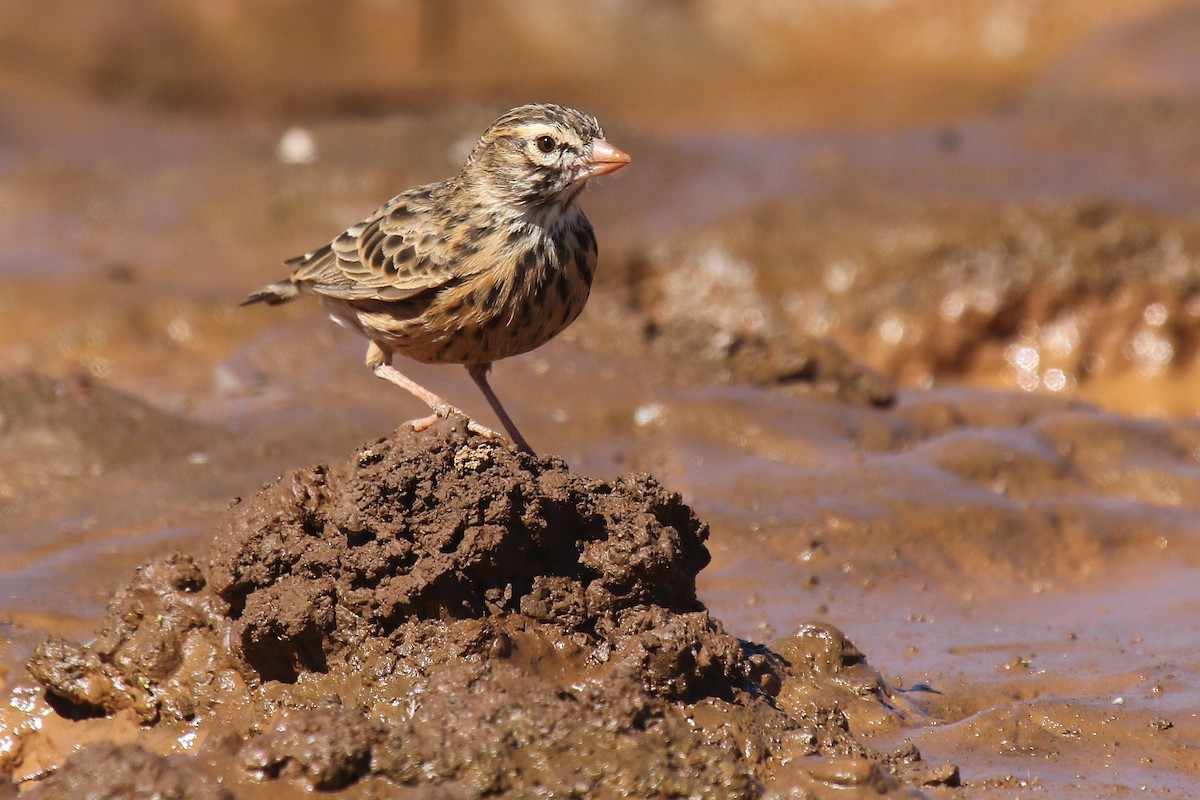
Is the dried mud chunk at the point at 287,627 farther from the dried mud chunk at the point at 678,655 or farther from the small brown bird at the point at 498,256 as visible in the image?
the small brown bird at the point at 498,256

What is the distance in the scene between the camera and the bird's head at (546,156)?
554cm

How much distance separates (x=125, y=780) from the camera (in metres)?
3.68

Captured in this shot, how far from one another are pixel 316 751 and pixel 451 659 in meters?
0.48

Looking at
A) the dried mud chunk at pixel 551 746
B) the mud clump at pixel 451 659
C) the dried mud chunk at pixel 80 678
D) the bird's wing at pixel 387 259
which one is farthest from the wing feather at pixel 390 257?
the dried mud chunk at pixel 551 746

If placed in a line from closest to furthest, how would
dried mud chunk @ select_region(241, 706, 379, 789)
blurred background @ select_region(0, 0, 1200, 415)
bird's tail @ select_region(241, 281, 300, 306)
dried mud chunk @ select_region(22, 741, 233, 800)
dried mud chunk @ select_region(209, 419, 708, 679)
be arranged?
dried mud chunk @ select_region(22, 741, 233, 800) → dried mud chunk @ select_region(241, 706, 379, 789) → dried mud chunk @ select_region(209, 419, 708, 679) → bird's tail @ select_region(241, 281, 300, 306) → blurred background @ select_region(0, 0, 1200, 415)

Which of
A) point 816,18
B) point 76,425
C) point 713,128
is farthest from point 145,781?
point 816,18

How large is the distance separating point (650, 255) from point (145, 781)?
8565 millimetres

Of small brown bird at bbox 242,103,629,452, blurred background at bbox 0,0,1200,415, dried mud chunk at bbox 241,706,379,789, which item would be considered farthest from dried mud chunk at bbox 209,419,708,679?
blurred background at bbox 0,0,1200,415

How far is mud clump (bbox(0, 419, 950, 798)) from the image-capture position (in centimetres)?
383

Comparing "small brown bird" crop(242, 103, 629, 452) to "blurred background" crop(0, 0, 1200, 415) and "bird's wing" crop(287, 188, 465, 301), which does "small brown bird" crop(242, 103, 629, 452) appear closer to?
"bird's wing" crop(287, 188, 465, 301)

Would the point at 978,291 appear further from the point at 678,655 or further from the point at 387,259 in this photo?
the point at 678,655

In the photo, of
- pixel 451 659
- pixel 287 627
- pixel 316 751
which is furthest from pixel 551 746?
pixel 287 627

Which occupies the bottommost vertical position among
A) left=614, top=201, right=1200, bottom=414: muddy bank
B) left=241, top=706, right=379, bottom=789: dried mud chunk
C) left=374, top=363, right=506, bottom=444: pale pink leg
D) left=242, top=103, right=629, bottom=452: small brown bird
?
left=241, top=706, right=379, bottom=789: dried mud chunk

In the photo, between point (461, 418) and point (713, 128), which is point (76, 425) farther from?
point (713, 128)
